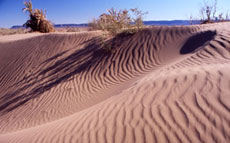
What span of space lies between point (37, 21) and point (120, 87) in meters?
15.8

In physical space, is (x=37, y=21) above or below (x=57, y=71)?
above

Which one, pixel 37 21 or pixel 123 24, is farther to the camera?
pixel 37 21

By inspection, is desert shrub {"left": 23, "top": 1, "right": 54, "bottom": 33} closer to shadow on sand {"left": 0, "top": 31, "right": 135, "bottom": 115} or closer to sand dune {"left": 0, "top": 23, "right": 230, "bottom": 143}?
sand dune {"left": 0, "top": 23, "right": 230, "bottom": 143}

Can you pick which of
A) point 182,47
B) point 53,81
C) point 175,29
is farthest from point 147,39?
point 53,81

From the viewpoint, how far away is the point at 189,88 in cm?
280

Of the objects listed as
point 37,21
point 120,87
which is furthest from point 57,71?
point 37,21

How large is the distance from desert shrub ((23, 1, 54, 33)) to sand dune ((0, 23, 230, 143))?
6.07m

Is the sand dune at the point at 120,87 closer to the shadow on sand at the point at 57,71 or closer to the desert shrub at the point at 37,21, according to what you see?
the shadow on sand at the point at 57,71

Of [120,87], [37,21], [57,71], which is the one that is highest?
[37,21]

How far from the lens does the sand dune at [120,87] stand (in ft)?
7.68

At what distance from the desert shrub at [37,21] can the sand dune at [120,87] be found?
6068 millimetres

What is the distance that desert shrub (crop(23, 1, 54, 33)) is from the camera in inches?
672

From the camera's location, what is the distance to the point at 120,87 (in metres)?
5.22

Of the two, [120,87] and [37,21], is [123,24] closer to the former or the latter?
[120,87]
